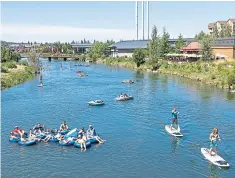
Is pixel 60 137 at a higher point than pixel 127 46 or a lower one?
lower

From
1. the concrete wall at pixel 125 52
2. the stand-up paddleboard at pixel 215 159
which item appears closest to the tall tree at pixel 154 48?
the concrete wall at pixel 125 52

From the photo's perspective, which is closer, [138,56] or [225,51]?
[225,51]

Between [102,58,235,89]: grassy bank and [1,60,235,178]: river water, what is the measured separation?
3.88 meters

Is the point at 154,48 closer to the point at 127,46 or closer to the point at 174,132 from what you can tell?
the point at 127,46

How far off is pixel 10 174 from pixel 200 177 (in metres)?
14.5

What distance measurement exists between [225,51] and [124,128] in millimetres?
67697

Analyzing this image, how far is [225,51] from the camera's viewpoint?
99.2 meters

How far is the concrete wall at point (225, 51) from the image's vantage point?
96119mm

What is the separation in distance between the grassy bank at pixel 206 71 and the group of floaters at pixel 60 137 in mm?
38985

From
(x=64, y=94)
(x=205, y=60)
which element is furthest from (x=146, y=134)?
(x=205, y=60)

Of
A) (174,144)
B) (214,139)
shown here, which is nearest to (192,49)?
Result: (174,144)

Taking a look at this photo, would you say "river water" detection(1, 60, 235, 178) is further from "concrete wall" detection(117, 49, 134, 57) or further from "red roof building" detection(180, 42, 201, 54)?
"concrete wall" detection(117, 49, 134, 57)

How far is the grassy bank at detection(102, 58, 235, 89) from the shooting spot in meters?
69.5

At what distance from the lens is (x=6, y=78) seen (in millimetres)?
76625
